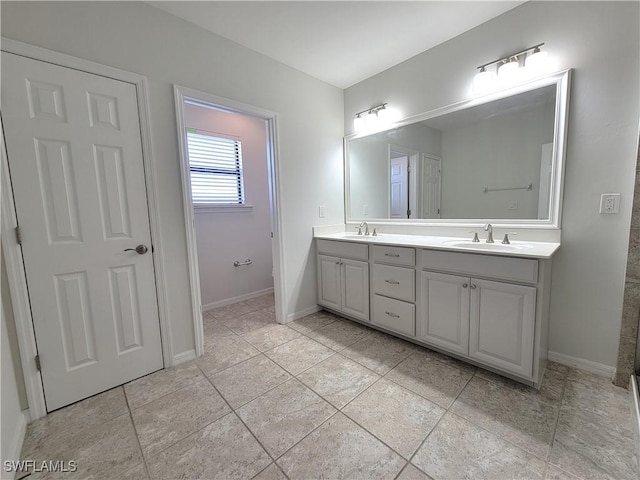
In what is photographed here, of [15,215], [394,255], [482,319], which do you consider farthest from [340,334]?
[15,215]

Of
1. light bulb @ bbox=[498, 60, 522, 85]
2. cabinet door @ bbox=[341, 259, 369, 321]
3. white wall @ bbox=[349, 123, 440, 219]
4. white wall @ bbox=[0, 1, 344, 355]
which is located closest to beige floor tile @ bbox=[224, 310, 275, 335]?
white wall @ bbox=[0, 1, 344, 355]

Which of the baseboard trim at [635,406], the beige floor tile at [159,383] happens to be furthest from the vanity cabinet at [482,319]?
the beige floor tile at [159,383]

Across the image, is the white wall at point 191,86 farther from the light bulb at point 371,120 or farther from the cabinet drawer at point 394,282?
the cabinet drawer at point 394,282

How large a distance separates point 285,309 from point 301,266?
0.46 meters

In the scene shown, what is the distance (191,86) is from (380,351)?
2.45 meters

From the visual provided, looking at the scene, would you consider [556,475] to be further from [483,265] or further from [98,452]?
[98,452]

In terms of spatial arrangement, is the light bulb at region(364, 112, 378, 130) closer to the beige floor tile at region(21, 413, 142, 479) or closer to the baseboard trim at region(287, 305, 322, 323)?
the baseboard trim at region(287, 305, 322, 323)

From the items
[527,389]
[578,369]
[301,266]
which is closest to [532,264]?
[527,389]

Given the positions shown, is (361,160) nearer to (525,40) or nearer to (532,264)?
(525,40)

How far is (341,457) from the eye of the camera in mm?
1198

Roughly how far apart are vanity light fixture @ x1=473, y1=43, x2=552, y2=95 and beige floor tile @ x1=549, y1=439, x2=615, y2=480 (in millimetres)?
2183

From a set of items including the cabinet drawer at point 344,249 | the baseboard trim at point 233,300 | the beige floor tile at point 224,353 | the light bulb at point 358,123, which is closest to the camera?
the beige floor tile at point 224,353

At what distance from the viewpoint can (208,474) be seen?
1140 millimetres

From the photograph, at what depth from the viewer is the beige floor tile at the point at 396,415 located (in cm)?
128
